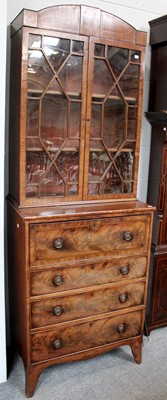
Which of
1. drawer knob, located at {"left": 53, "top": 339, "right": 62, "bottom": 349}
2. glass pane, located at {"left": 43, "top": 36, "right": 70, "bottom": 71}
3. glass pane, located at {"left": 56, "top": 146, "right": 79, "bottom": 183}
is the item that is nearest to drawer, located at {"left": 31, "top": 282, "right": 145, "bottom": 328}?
drawer knob, located at {"left": 53, "top": 339, "right": 62, "bottom": 349}

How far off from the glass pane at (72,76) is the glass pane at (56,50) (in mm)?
36

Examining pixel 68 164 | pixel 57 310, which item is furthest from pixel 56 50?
pixel 57 310

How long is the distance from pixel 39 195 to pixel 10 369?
1097 mm

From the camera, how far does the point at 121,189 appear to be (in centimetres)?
215

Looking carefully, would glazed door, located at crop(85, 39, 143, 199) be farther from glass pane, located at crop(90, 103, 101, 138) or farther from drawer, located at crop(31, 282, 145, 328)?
drawer, located at crop(31, 282, 145, 328)

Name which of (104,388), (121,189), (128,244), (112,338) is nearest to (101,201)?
(121,189)

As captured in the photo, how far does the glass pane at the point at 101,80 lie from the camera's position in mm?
1940

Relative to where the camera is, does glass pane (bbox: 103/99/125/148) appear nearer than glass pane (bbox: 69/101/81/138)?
No

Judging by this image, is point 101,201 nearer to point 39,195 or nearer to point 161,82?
point 39,195

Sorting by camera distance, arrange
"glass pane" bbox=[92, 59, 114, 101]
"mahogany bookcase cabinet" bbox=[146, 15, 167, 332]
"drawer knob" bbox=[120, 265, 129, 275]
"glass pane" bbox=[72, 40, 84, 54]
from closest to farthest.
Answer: "glass pane" bbox=[72, 40, 84, 54] → "glass pane" bbox=[92, 59, 114, 101] → "drawer knob" bbox=[120, 265, 129, 275] → "mahogany bookcase cabinet" bbox=[146, 15, 167, 332]

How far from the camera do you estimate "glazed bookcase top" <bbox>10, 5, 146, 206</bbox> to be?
1784 millimetres

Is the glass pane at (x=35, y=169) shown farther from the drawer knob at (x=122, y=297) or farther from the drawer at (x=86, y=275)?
the drawer knob at (x=122, y=297)

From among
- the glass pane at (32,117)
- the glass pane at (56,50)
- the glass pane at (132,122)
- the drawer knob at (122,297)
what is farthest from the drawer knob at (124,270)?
the glass pane at (56,50)

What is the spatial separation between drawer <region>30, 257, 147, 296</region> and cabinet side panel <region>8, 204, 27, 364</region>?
9cm
